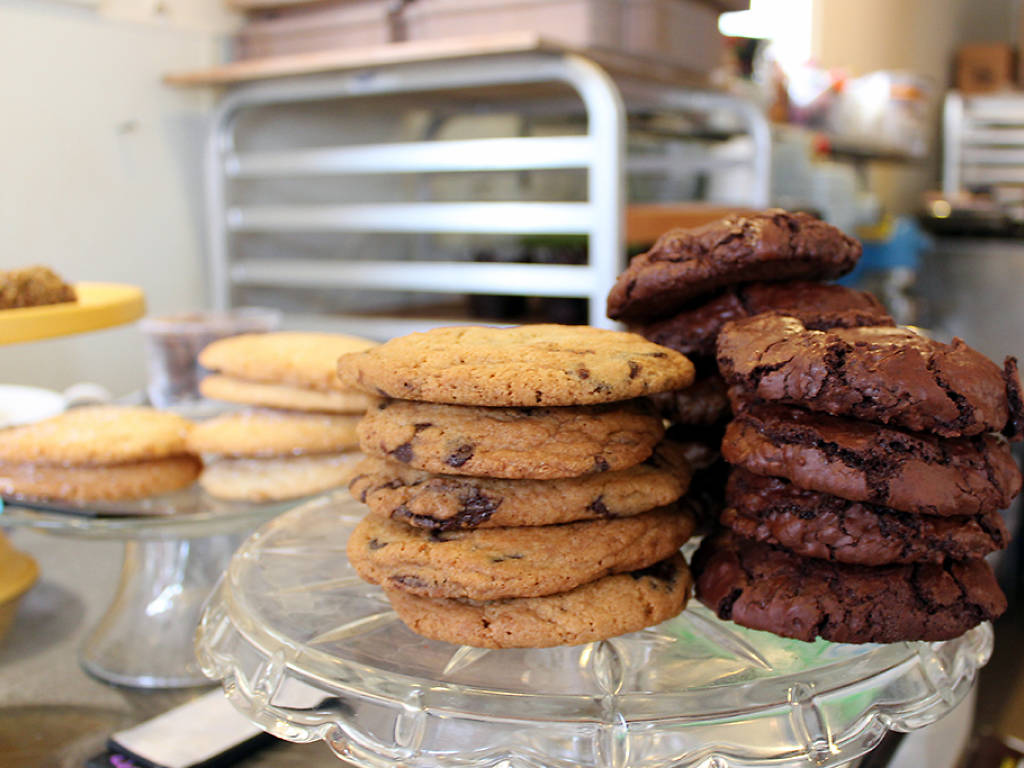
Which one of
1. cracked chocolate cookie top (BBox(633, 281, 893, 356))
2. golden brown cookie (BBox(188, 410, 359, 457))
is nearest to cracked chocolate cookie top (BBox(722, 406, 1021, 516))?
cracked chocolate cookie top (BBox(633, 281, 893, 356))

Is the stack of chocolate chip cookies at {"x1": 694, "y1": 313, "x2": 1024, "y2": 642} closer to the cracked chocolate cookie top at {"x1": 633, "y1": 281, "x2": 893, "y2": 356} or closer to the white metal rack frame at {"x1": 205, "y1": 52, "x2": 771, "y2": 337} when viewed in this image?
the cracked chocolate cookie top at {"x1": 633, "y1": 281, "x2": 893, "y2": 356}

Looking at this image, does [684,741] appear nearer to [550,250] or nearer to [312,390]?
[312,390]

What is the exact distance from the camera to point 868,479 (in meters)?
0.48

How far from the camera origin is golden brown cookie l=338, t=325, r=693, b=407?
0.48 metres

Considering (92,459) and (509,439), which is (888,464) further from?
(92,459)

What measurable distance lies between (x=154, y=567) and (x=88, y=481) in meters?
0.10

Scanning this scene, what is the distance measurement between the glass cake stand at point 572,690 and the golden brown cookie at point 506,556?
1.7 inches

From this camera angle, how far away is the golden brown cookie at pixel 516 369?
0.48 metres

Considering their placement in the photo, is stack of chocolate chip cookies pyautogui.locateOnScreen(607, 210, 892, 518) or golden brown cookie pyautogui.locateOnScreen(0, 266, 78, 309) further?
golden brown cookie pyautogui.locateOnScreen(0, 266, 78, 309)

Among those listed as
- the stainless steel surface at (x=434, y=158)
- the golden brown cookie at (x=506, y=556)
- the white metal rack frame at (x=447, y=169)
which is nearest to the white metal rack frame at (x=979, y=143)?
the white metal rack frame at (x=447, y=169)

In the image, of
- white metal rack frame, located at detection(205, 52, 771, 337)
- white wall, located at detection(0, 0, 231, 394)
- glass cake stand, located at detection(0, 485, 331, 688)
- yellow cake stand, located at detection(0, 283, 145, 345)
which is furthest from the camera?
white wall, located at detection(0, 0, 231, 394)

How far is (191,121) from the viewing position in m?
1.76

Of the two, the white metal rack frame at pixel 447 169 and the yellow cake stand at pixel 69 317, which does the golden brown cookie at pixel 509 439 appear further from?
the white metal rack frame at pixel 447 169

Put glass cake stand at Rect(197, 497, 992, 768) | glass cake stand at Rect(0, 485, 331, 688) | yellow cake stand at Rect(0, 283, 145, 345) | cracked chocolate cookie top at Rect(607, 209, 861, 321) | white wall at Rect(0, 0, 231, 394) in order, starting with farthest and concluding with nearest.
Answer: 1. white wall at Rect(0, 0, 231, 394)
2. yellow cake stand at Rect(0, 283, 145, 345)
3. glass cake stand at Rect(0, 485, 331, 688)
4. cracked chocolate cookie top at Rect(607, 209, 861, 321)
5. glass cake stand at Rect(197, 497, 992, 768)
